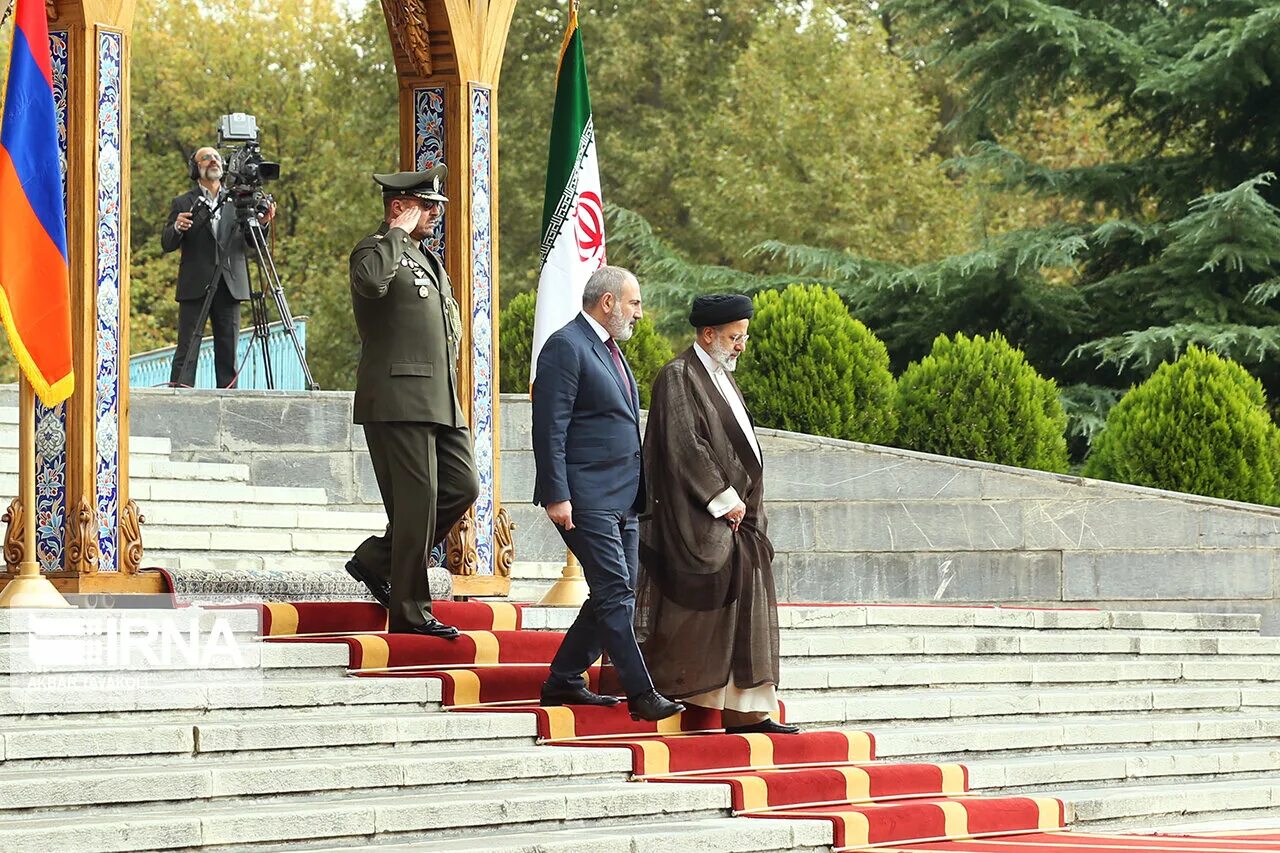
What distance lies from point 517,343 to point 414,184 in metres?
7.06

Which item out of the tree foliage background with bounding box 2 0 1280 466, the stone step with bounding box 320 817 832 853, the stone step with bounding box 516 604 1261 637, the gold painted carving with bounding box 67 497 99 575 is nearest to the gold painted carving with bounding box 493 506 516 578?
the stone step with bounding box 516 604 1261 637

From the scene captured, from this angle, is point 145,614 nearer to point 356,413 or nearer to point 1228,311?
point 356,413

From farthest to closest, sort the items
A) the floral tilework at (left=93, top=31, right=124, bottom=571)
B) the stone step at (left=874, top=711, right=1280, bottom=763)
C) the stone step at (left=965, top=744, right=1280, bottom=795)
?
1. the floral tilework at (left=93, top=31, right=124, bottom=571)
2. the stone step at (left=874, top=711, right=1280, bottom=763)
3. the stone step at (left=965, top=744, right=1280, bottom=795)

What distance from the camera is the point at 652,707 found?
27.0 feet

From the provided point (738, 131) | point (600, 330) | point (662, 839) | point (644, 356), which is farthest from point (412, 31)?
point (738, 131)

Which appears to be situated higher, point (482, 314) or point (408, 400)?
point (482, 314)

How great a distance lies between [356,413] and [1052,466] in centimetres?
792

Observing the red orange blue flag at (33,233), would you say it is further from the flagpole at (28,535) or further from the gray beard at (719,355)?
the gray beard at (719,355)

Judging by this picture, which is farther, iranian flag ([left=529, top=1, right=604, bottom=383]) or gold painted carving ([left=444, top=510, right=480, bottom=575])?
gold painted carving ([left=444, top=510, right=480, bottom=575])

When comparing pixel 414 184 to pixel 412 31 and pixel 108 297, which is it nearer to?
pixel 108 297

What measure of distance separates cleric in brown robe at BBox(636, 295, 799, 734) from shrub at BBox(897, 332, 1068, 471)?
6.92 metres

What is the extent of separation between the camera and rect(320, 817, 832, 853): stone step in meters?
6.75

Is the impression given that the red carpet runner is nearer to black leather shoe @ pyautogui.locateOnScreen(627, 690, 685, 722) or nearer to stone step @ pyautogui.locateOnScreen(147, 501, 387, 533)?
black leather shoe @ pyautogui.locateOnScreen(627, 690, 685, 722)

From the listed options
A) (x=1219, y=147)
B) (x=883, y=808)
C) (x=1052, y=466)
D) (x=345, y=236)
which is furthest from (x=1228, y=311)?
(x=345, y=236)
